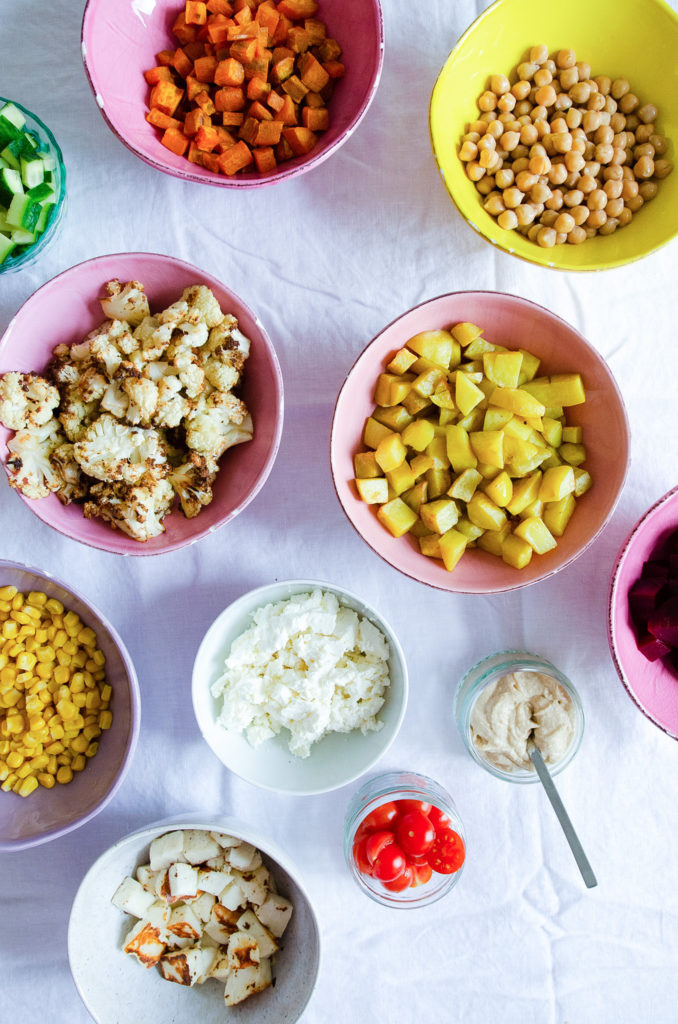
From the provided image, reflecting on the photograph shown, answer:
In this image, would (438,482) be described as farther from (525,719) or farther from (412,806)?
(412,806)

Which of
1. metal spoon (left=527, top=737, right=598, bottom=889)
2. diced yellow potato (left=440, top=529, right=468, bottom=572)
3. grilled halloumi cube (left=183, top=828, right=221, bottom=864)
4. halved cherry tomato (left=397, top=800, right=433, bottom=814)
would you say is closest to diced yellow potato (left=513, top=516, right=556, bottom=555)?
diced yellow potato (left=440, top=529, right=468, bottom=572)

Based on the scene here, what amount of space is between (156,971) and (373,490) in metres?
1.18

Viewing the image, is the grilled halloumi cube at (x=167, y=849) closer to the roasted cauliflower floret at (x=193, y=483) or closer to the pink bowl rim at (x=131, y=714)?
the pink bowl rim at (x=131, y=714)

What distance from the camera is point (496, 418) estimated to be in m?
1.54

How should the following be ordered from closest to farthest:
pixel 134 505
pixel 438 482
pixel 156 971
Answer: pixel 134 505 < pixel 438 482 < pixel 156 971

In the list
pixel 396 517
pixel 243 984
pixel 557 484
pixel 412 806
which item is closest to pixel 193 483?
pixel 396 517

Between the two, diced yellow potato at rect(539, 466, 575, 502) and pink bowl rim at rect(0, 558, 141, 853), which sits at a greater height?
diced yellow potato at rect(539, 466, 575, 502)

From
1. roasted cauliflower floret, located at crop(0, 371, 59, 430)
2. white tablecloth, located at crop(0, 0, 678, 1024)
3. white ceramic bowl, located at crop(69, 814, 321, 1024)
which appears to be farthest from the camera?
white tablecloth, located at crop(0, 0, 678, 1024)

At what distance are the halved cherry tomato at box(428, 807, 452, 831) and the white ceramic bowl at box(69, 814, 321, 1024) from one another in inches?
11.9

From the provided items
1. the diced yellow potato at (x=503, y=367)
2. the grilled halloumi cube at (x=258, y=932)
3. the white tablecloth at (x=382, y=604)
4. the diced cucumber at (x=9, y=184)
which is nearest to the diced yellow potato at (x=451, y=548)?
the white tablecloth at (x=382, y=604)

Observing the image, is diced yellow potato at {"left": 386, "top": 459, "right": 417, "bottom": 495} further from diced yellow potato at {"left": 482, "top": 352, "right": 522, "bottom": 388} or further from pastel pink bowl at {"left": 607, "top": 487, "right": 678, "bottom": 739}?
pastel pink bowl at {"left": 607, "top": 487, "right": 678, "bottom": 739}

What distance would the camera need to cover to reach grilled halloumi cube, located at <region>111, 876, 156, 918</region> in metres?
1.63

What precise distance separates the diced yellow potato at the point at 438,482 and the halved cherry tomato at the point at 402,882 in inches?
31.2

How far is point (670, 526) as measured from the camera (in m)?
1.59
